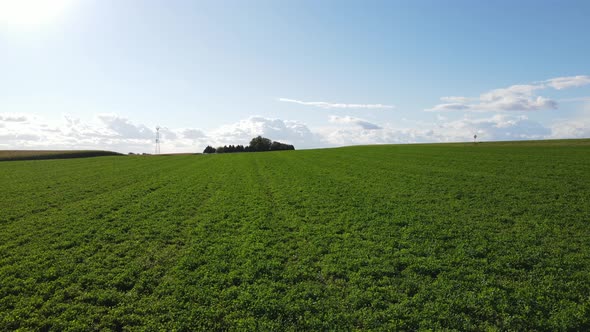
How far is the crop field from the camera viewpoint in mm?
10258

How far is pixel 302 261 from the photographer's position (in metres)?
14.5

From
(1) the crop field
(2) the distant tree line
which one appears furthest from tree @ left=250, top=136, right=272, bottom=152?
(1) the crop field

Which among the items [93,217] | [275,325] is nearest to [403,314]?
[275,325]

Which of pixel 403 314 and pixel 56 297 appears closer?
pixel 403 314

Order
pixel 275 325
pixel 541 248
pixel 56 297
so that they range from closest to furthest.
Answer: pixel 275 325
pixel 56 297
pixel 541 248

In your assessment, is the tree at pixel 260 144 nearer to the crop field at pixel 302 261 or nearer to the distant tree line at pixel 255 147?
the distant tree line at pixel 255 147

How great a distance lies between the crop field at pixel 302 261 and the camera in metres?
10.3

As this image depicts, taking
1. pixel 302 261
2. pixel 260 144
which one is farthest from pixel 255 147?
pixel 302 261

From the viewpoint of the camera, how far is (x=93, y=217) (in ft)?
69.8

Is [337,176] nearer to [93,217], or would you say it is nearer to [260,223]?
[260,223]

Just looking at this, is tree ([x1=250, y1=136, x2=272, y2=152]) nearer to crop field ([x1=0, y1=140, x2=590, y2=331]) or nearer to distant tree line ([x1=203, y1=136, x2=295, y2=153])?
distant tree line ([x1=203, y1=136, x2=295, y2=153])

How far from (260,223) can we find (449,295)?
39.5ft

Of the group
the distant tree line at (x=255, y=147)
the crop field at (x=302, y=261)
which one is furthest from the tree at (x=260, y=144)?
the crop field at (x=302, y=261)

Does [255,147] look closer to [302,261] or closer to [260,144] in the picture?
[260,144]
